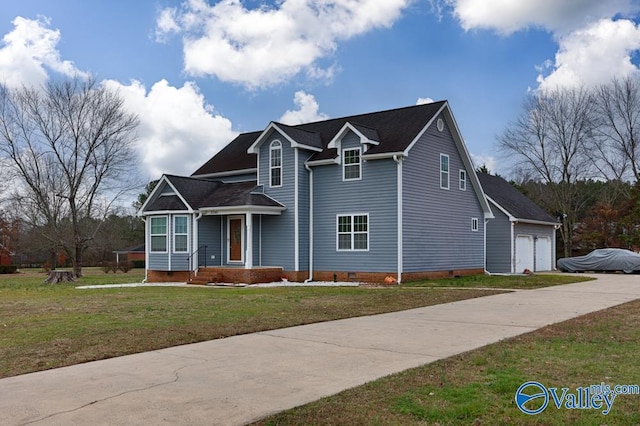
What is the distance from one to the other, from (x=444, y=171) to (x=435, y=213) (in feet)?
6.92

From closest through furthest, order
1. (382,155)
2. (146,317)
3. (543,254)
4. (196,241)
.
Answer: (146,317)
(382,155)
(196,241)
(543,254)

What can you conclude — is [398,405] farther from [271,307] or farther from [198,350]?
[271,307]

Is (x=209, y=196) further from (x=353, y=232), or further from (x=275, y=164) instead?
(x=353, y=232)

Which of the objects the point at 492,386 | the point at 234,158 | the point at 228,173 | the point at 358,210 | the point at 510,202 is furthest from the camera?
the point at 510,202

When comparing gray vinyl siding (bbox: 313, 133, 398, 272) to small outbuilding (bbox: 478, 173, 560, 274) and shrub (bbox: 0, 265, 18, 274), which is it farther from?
shrub (bbox: 0, 265, 18, 274)

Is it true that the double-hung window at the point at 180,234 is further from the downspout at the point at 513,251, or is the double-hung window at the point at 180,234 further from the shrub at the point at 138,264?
the shrub at the point at 138,264

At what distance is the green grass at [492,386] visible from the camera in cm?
524

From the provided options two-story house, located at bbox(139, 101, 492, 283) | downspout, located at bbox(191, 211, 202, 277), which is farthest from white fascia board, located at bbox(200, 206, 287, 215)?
downspout, located at bbox(191, 211, 202, 277)

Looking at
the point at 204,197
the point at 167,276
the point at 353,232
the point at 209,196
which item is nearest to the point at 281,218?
the point at 353,232

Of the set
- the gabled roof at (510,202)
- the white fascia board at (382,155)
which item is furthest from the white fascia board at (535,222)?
the white fascia board at (382,155)

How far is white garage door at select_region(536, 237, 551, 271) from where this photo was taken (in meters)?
35.7

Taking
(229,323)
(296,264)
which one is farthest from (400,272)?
(229,323)

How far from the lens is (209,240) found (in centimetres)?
2664

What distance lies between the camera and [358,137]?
2391 centimetres
